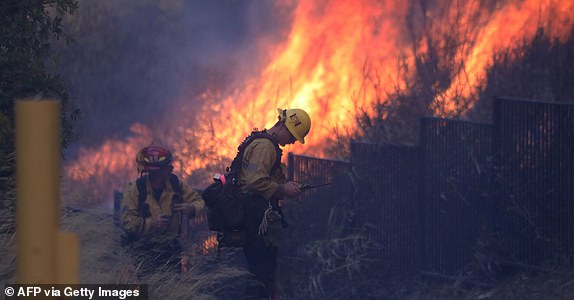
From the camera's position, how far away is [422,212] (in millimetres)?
10039

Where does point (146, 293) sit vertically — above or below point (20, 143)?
below

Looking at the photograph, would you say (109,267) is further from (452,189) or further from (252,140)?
(452,189)

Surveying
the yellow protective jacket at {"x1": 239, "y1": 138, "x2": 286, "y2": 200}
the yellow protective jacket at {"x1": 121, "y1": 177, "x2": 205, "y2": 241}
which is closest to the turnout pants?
the yellow protective jacket at {"x1": 239, "y1": 138, "x2": 286, "y2": 200}

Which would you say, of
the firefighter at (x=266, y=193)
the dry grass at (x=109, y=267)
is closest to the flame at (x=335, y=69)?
the firefighter at (x=266, y=193)

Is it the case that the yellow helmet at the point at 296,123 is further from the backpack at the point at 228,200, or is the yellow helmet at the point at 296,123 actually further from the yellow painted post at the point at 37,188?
the yellow painted post at the point at 37,188

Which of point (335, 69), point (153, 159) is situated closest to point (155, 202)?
point (153, 159)

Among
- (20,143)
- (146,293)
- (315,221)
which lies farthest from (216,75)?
(20,143)

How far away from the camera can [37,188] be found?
7.96ft

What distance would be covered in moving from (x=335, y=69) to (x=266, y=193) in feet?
28.7

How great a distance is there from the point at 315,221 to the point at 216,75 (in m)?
7.99

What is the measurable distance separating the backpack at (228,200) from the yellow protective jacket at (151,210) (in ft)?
1.67

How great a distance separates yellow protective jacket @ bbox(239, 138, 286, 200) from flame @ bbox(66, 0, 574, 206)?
18.0 ft

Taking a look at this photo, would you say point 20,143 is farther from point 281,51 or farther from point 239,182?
point 281,51

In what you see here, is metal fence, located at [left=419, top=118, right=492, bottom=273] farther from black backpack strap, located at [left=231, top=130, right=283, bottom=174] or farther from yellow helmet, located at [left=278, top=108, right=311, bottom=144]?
black backpack strap, located at [left=231, top=130, right=283, bottom=174]
